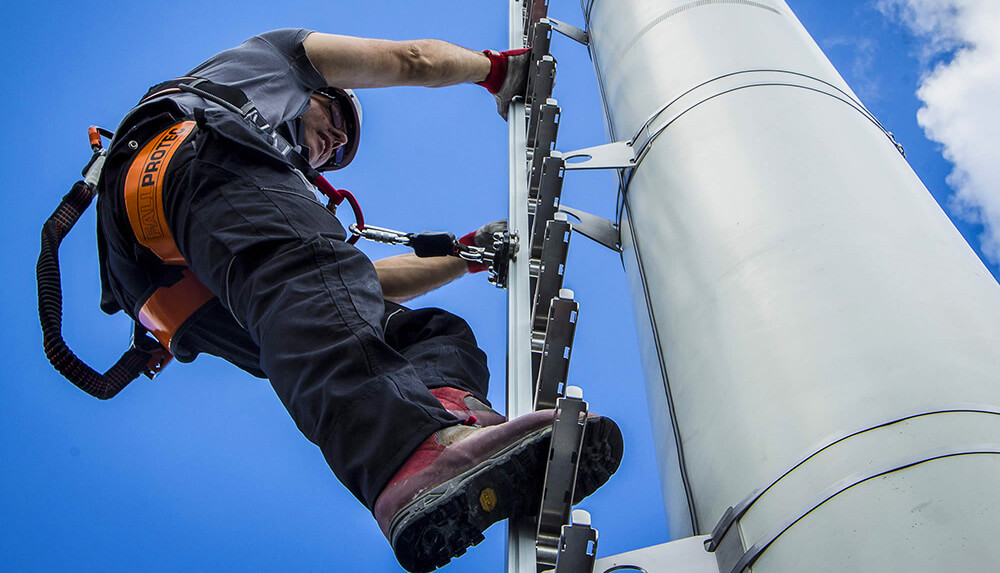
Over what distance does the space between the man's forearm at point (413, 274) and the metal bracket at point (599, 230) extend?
848 millimetres

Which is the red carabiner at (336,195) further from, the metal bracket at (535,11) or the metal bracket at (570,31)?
the metal bracket at (535,11)

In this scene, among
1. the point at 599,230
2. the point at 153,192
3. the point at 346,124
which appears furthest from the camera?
the point at 346,124

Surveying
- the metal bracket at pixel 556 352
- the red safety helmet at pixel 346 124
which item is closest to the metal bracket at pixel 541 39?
the red safety helmet at pixel 346 124

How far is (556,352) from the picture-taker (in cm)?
111

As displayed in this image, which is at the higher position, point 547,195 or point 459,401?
point 547,195

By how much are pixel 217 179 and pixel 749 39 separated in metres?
0.86

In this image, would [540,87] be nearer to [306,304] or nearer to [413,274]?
[413,274]

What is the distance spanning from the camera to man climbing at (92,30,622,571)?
0.86 meters

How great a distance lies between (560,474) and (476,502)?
0.10m

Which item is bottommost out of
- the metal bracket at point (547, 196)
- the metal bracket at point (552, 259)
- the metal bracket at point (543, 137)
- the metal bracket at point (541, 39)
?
the metal bracket at point (552, 259)

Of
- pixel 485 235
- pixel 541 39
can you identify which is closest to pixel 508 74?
pixel 541 39

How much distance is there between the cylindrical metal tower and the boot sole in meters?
0.16

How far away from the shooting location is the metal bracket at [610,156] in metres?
1.27

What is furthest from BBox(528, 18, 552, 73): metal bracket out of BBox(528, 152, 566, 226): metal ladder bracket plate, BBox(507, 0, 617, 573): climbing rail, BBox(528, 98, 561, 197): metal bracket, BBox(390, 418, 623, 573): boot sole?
BBox(390, 418, 623, 573): boot sole
